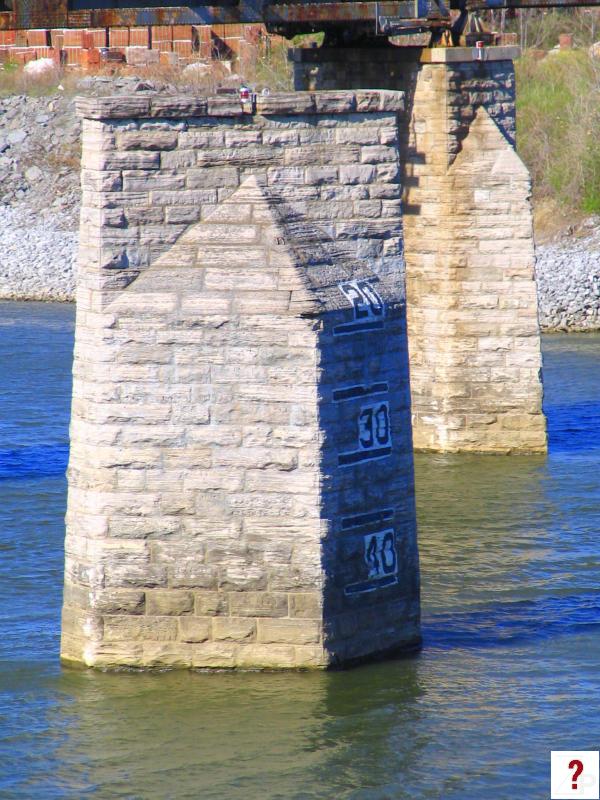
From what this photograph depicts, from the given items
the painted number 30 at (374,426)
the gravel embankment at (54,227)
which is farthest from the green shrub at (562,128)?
the painted number 30 at (374,426)

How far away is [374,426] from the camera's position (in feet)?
37.8

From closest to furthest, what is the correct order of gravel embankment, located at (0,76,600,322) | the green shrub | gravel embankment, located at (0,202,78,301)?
gravel embankment, located at (0,76,600,322) < gravel embankment, located at (0,202,78,301) < the green shrub

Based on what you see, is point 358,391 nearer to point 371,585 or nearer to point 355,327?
point 355,327

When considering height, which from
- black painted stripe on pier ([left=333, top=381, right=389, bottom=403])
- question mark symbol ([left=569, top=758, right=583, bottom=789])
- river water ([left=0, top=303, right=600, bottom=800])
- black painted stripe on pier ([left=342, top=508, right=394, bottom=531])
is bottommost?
question mark symbol ([left=569, top=758, right=583, bottom=789])

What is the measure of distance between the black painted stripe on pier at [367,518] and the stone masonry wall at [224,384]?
0.10ft

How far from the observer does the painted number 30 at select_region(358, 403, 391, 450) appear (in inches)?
448

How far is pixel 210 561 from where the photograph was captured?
11.2 m

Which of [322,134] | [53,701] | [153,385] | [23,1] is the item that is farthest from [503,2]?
[53,701]

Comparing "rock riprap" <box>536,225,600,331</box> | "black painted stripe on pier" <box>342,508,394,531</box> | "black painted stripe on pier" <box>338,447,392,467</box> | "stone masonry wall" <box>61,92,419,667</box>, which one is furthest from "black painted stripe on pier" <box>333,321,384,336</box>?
"rock riprap" <box>536,225,600,331</box>

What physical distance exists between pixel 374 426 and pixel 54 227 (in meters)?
28.6

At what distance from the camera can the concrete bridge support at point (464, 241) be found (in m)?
19.2

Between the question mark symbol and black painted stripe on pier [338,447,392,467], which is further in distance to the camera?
black painted stripe on pier [338,447,392,467]

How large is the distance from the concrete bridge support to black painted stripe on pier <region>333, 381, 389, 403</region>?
818 cm

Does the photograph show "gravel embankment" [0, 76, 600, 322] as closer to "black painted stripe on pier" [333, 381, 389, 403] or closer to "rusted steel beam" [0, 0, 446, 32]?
"rusted steel beam" [0, 0, 446, 32]
